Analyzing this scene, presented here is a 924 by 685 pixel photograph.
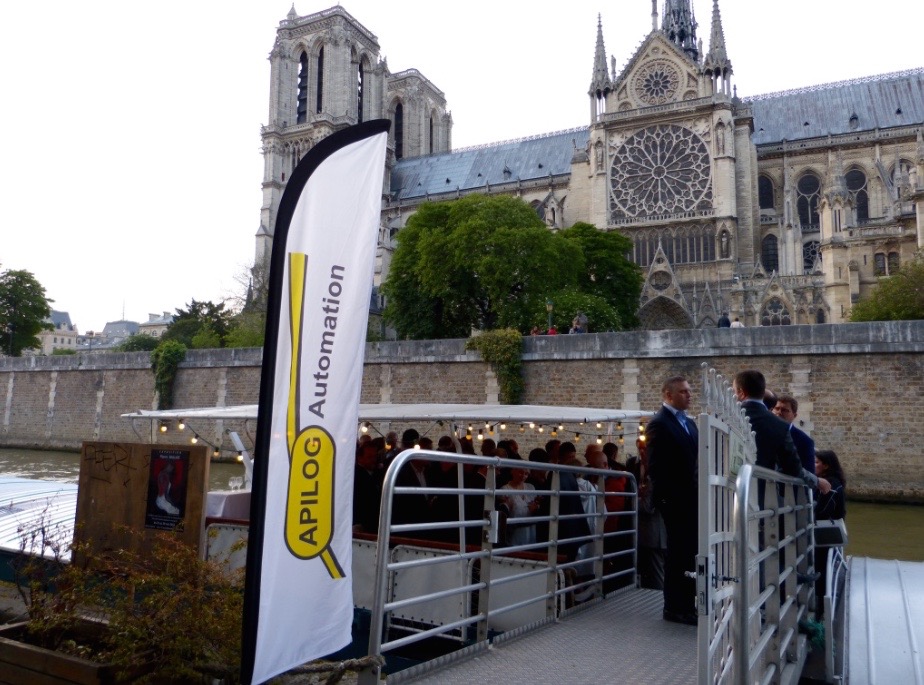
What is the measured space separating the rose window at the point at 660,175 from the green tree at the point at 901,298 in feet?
47.7

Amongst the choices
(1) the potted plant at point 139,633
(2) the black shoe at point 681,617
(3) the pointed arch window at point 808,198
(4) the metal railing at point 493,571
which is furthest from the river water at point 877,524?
(3) the pointed arch window at point 808,198

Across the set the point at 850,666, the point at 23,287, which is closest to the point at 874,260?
the point at 850,666

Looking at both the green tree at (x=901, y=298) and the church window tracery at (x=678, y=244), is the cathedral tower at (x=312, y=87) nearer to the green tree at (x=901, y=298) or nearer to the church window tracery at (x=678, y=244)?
the church window tracery at (x=678, y=244)

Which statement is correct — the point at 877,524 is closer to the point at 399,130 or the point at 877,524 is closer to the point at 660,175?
the point at 660,175

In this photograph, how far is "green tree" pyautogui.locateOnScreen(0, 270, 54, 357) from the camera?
40.1m

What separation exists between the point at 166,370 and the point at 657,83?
28771mm

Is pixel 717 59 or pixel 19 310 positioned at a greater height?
pixel 717 59

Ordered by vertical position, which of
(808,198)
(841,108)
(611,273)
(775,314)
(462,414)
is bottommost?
(462,414)

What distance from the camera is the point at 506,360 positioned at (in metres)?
19.3

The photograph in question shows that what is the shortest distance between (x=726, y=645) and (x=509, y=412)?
204 inches

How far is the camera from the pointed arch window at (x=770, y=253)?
125ft

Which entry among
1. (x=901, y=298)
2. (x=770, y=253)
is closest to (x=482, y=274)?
(x=901, y=298)

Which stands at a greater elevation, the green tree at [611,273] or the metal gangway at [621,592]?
the green tree at [611,273]

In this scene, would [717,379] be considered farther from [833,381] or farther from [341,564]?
[833,381]
